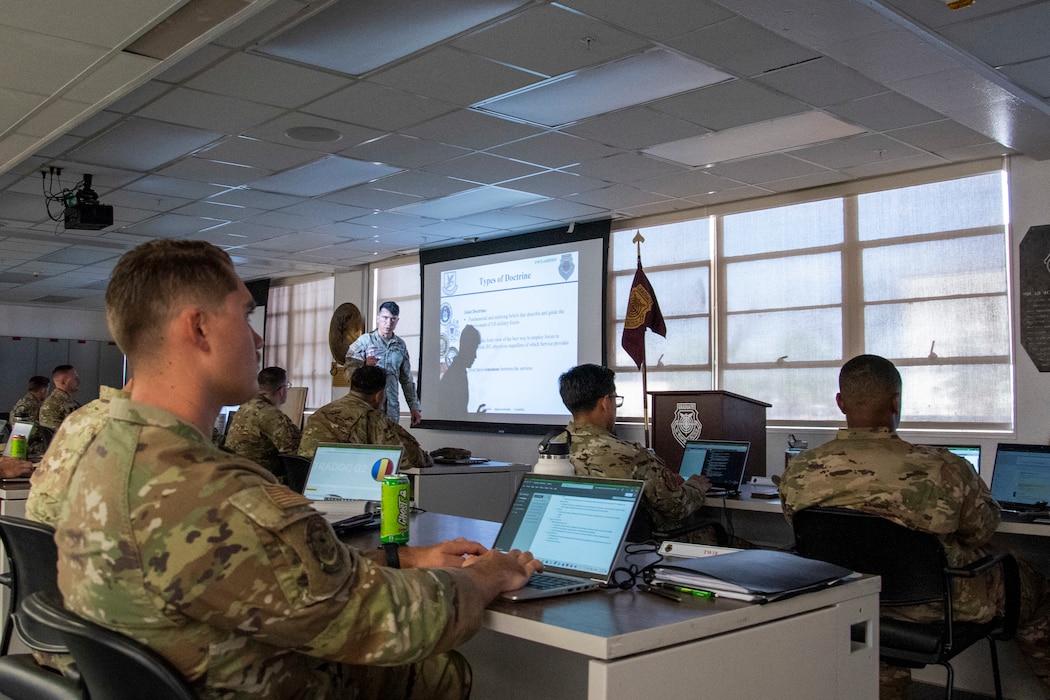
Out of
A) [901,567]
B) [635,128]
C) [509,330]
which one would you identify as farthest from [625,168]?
[901,567]

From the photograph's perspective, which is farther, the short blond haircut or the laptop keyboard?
the laptop keyboard

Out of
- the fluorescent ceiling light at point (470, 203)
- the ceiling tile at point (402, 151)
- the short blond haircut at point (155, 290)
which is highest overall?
the ceiling tile at point (402, 151)

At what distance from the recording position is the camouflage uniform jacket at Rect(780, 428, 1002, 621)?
2740 millimetres

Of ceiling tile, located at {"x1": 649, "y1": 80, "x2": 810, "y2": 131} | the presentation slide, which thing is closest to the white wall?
the presentation slide

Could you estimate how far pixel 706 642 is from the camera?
1.54 m

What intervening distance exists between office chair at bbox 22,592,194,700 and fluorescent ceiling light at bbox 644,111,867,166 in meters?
5.01

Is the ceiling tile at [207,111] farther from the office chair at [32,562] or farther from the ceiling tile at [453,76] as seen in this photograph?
the office chair at [32,562]

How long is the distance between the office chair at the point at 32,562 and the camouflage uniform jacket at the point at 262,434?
10.3 feet

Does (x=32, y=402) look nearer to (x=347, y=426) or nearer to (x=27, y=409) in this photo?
(x=27, y=409)

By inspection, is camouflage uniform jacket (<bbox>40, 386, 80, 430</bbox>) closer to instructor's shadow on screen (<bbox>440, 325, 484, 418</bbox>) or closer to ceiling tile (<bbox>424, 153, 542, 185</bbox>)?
instructor's shadow on screen (<bbox>440, 325, 484, 418</bbox>)

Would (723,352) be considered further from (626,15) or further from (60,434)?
(60,434)

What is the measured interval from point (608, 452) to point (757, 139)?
3.29 metres

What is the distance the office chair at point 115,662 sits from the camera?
1229 millimetres

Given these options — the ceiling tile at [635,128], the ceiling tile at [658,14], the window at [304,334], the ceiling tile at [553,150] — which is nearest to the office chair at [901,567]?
the ceiling tile at [658,14]
